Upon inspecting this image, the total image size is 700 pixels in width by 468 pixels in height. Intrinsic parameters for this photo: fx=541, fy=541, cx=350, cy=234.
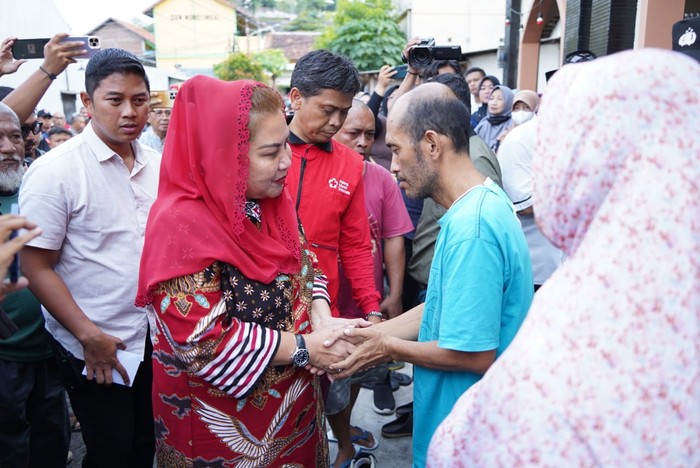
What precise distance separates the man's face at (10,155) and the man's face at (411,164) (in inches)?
76.6

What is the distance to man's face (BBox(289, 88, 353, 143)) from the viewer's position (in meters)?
2.80

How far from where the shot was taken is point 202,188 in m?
1.74

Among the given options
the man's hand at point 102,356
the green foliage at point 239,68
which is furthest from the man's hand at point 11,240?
the green foliage at point 239,68

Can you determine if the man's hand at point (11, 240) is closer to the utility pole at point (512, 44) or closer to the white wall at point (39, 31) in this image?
the white wall at point (39, 31)

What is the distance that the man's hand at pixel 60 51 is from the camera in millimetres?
2695

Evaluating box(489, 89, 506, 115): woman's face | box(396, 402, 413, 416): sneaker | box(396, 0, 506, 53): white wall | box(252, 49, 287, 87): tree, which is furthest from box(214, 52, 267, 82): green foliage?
box(396, 402, 413, 416): sneaker

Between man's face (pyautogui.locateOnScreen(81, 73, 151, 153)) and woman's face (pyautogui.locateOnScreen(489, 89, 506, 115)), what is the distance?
15.2 feet

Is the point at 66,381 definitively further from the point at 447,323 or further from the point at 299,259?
the point at 447,323

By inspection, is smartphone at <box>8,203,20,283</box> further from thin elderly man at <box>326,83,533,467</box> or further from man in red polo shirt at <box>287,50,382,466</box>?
man in red polo shirt at <box>287,50,382,466</box>

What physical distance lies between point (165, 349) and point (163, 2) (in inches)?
1796

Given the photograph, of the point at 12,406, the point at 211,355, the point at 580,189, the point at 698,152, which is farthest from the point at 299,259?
the point at 12,406

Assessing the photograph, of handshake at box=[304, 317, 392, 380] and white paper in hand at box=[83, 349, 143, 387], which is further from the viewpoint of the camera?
white paper in hand at box=[83, 349, 143, 387]

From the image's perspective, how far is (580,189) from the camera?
934 mm

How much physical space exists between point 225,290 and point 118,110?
4.16ft
